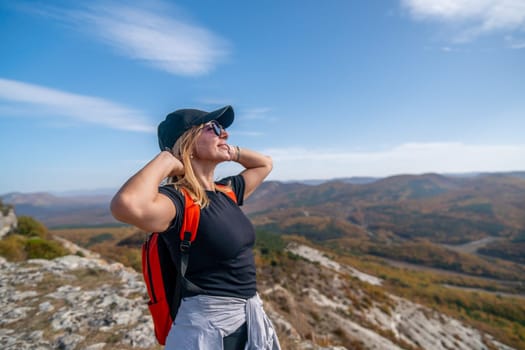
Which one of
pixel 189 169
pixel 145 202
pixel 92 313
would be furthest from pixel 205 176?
pixel 92 313

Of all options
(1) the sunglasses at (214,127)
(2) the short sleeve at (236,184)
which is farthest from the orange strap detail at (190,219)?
(2) the short sleeve at (236,184)

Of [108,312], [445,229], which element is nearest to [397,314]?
[108,312]

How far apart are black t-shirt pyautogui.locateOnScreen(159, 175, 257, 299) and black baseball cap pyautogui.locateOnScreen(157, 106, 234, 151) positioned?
0.42 meters

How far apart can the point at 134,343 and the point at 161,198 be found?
14.9 ft

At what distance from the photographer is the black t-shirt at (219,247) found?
A: 5.80ft

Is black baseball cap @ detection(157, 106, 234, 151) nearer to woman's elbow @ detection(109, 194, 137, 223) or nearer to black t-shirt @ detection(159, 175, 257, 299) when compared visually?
black t-shirt @ detection(159, 175, 257, 299)

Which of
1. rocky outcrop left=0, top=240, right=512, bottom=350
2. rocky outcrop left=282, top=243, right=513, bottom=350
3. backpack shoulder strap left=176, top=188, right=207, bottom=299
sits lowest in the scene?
rocky outcrop left=282, top=243, right=513, bottom=350

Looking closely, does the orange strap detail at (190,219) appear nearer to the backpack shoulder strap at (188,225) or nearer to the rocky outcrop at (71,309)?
the backpack shoulder strap at (188,225)

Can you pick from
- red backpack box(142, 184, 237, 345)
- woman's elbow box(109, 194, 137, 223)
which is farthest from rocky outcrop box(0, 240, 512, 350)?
woman's elbow box(109, 194, 137, 223)

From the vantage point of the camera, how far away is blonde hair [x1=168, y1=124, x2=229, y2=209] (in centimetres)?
189

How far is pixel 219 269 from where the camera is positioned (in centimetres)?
190

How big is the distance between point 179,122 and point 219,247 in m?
0.93

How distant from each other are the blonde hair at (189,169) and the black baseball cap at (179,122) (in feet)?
0.13

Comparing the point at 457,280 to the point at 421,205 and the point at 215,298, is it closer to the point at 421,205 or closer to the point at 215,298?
the point at 215,298
